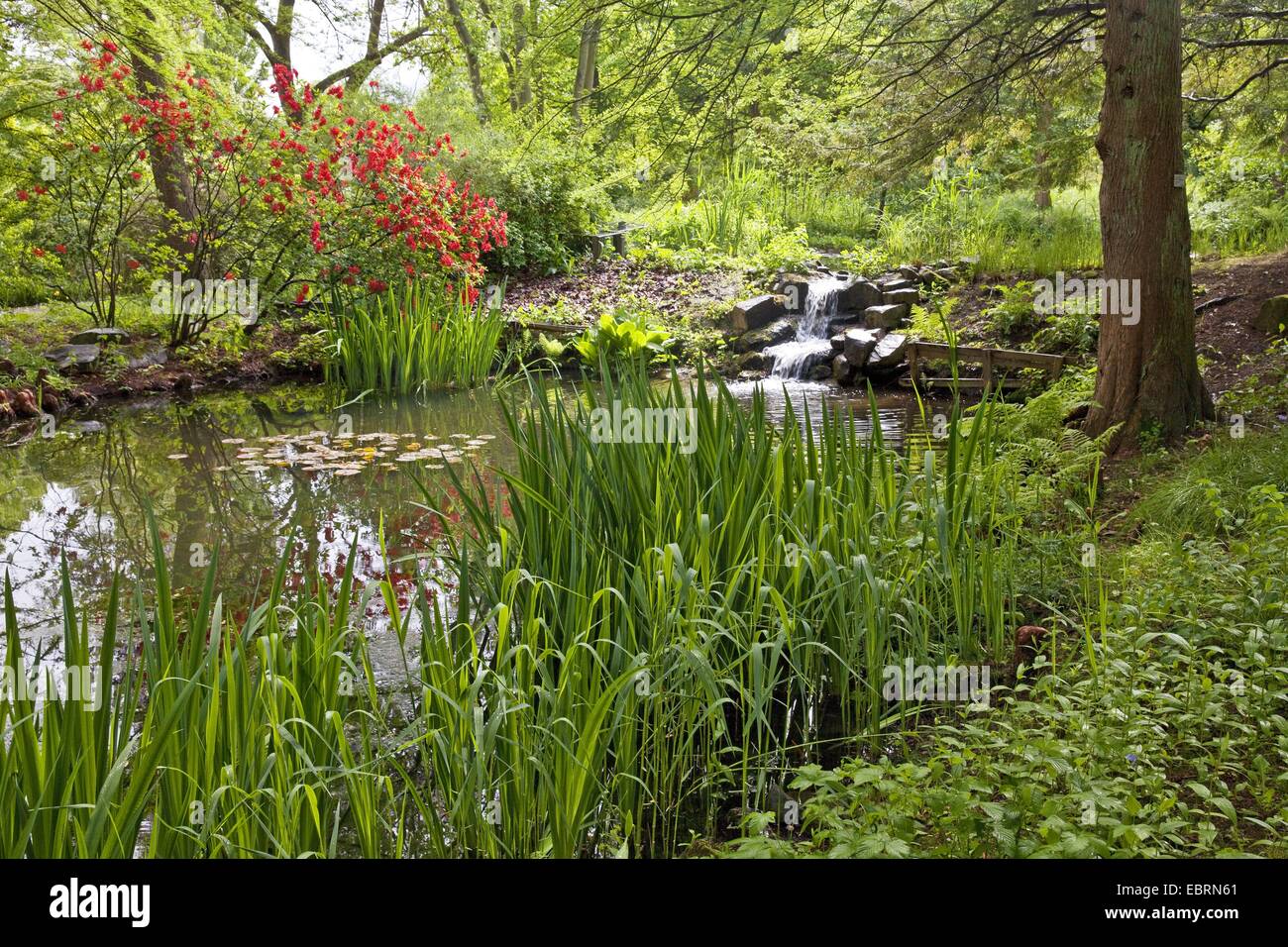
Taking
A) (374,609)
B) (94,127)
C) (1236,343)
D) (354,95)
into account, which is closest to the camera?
(374,609)

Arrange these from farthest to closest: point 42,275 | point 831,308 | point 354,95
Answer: point 354,95, point 831,308, point 42,275

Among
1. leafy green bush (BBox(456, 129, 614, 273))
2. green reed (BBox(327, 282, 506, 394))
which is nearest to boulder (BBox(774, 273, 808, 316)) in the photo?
leafy green bush (BBox(456, 129, 614, 273))

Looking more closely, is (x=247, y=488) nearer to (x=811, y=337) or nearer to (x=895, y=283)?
(x=811, y=337)

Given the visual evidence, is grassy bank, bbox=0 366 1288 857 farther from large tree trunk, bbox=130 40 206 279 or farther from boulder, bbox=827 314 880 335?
boulder, bbox=827 314 880 335

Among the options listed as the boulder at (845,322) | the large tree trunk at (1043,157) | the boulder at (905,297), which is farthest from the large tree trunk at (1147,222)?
the boulder at (845,322)

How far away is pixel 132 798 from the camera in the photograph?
189cm

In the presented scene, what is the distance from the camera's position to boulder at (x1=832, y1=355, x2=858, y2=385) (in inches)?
412

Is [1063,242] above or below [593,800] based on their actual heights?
above

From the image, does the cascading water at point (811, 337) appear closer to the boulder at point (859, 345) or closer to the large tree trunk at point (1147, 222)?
the boulder at point (859, 345)

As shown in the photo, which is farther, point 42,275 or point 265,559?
point 42,275

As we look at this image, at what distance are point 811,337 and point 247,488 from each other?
25.3ft
